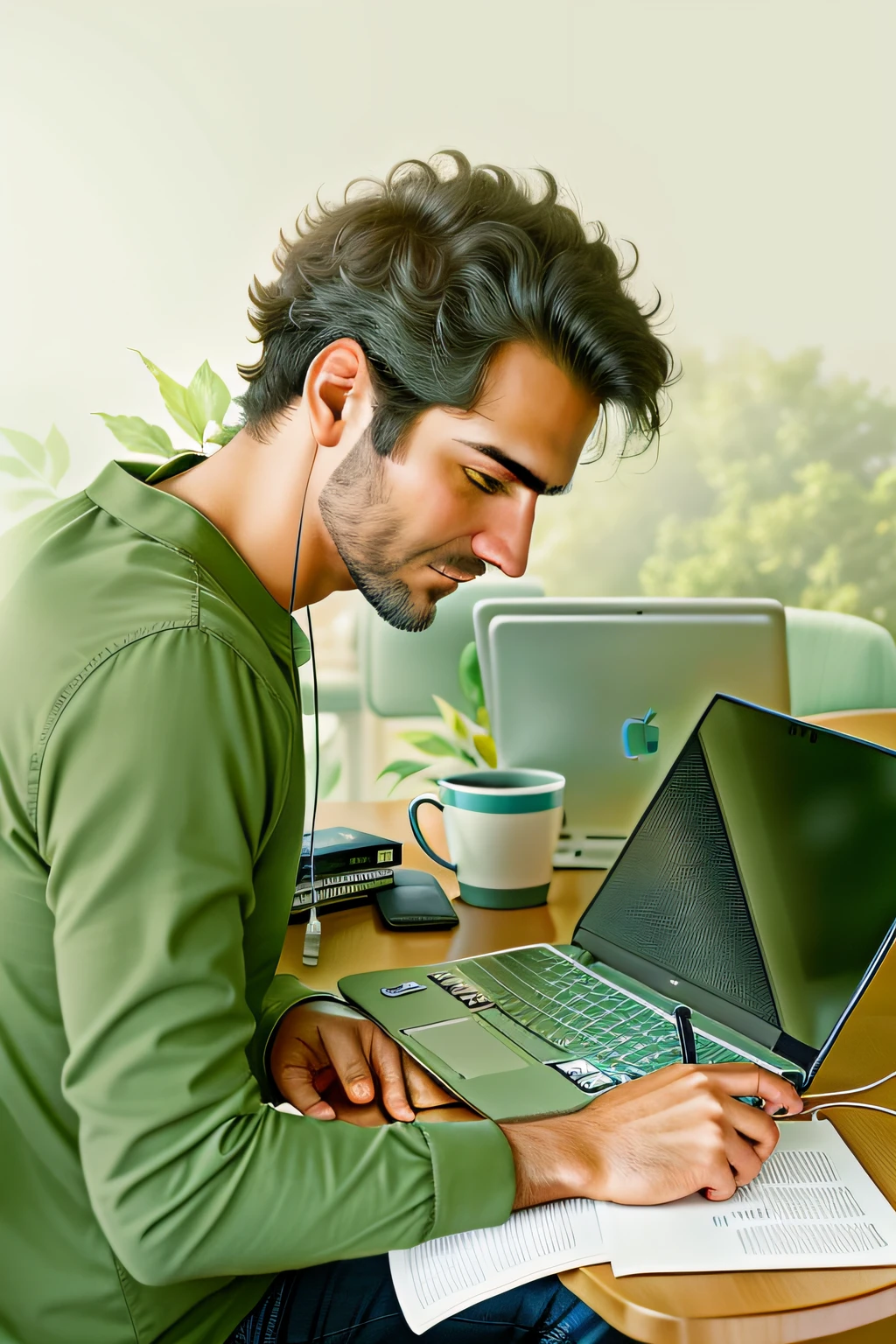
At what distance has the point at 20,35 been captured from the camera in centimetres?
328

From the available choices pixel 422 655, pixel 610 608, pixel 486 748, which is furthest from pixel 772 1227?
pixel 422 655

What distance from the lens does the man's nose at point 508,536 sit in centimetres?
98

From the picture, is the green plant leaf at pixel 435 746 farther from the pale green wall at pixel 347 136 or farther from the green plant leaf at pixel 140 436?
the pale green wall at pixel 347 136

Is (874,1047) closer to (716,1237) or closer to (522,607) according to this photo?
(716,1237)

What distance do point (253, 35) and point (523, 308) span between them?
2.93 metres

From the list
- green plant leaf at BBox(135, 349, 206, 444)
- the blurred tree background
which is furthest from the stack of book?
the blurred tree background

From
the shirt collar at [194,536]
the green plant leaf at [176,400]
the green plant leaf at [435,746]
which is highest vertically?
the green plant leaf at [176,400]

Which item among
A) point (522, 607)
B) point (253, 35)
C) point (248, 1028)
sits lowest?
point (248, 1028)

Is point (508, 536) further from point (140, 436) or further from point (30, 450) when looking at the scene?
point (30, 450)

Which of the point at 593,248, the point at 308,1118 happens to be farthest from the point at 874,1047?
the point at 593,248

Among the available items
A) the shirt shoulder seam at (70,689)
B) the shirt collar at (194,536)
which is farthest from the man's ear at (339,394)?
the shirt shoulder seam at (70,689)

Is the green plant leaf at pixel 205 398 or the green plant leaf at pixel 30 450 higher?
the green plant leaf at pixel 205 398

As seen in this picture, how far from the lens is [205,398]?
2.44 meters

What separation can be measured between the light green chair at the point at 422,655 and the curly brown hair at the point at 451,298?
201 centimetres
